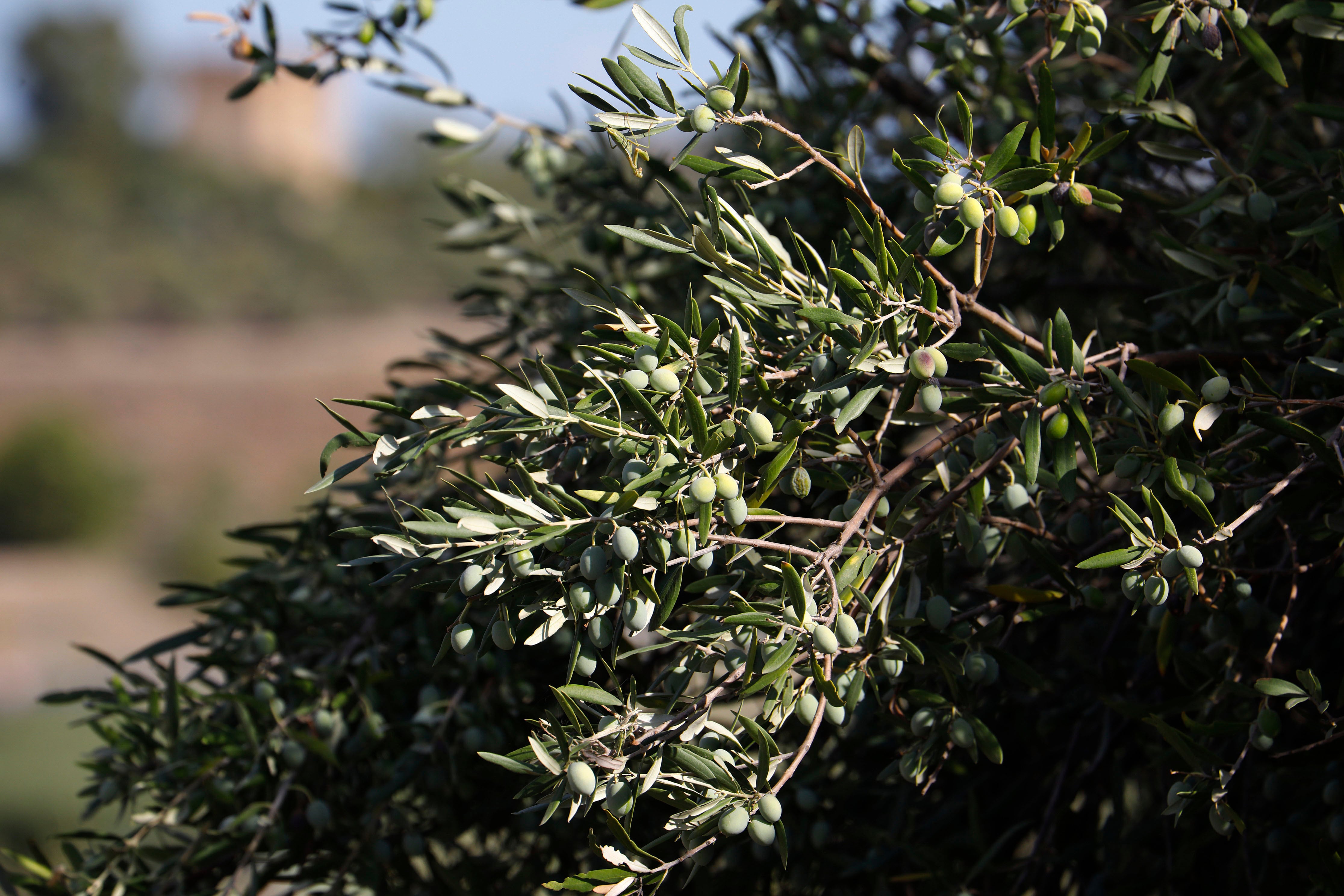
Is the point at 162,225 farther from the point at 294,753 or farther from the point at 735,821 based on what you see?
the point at 735,821

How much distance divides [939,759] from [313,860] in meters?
0.88

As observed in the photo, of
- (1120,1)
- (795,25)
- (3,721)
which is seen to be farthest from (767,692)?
(3,721)

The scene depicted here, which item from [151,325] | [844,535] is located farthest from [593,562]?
[151,325]

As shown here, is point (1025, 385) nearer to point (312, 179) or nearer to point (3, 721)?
point (3, 721)

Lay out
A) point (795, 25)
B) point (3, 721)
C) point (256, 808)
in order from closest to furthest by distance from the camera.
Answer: point (256, 808) < point (795, 25) < point (3, 721)

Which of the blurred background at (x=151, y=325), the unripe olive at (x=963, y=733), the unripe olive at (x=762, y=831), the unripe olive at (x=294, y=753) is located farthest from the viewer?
the blurred background at (x=151, y=325)

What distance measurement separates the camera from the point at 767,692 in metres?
0.89

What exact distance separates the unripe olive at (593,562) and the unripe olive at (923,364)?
30cm

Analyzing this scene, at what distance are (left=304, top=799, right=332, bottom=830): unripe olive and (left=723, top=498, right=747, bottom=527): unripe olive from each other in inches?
32.5

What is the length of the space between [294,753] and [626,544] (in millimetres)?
776

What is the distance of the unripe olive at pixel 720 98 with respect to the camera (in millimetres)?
861

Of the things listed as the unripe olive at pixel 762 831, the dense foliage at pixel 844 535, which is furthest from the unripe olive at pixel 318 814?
the unripe olive at pixel 762 831

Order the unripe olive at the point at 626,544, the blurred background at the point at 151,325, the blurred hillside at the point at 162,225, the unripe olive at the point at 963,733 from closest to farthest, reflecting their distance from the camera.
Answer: the unripe olive at the point at 626,544, the unripe olive at the point at 963,733, the blurred background at the point at 151,325, the blurred hillside at the point at 162,225

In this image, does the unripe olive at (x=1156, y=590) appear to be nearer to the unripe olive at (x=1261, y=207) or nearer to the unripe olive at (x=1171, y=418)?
the unripe olive at (x=1171, y=418)
